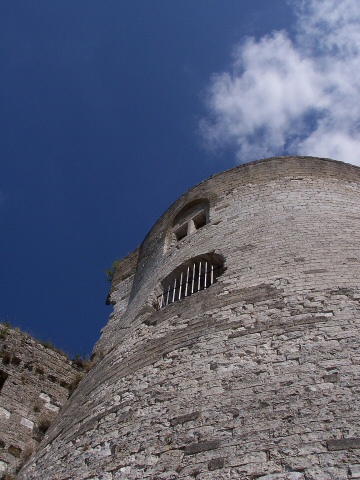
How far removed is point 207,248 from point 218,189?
6.87 feet

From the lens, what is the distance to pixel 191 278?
28.2 ft

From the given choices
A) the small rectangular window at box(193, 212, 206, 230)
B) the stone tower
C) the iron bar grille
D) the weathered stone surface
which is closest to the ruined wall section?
the stone tower

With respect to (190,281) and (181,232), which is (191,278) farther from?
(181,232)

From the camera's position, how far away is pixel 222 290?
7195 mm

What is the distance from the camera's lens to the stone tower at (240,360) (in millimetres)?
4680

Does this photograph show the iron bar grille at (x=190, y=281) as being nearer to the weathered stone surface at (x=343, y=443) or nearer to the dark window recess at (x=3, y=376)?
the dark window recess at (x=3, y=376)

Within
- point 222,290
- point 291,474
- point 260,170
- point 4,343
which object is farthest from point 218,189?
point 291,474

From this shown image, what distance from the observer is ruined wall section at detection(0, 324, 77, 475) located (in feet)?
26.0

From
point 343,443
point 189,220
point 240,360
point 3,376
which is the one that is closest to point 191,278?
point 189,220

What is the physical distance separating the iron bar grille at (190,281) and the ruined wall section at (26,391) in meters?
2.38

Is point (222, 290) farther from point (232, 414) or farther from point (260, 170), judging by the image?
point (260, 170)

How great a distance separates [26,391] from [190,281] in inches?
119

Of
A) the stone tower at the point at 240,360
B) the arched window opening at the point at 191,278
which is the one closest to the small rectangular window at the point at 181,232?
the stone tower at the point at 240,360

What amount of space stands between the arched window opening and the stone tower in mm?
22
